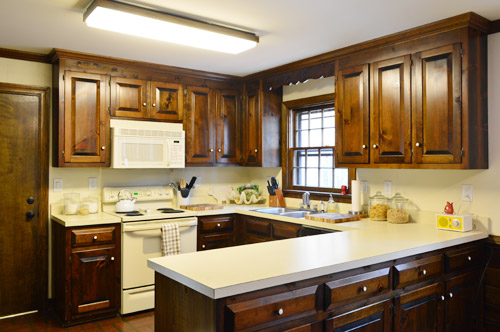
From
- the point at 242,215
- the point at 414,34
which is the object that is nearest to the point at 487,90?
the point at 414,34

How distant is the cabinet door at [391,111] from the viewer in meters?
3.15

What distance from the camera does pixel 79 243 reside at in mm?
3500

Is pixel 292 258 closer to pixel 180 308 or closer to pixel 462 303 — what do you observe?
pixel 180 308

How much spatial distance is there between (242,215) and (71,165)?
5.68 feet

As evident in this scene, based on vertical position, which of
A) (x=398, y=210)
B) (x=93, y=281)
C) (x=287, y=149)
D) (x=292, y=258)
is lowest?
(x=93, y=281)

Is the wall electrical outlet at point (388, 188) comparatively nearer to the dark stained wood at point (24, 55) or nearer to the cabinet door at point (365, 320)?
the cabinet door at point (365, 320)

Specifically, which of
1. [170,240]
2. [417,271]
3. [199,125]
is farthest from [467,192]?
[199,125]

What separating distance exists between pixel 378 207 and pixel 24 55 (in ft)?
11.4

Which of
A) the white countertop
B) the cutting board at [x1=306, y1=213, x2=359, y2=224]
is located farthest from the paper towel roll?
the white countertop

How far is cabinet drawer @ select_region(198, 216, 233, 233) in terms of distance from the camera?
416 centimetres

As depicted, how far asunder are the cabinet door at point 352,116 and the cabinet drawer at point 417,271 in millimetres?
1092

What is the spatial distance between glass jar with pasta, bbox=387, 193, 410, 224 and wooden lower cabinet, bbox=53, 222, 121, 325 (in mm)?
2367

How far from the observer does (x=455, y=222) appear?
9.62 ft

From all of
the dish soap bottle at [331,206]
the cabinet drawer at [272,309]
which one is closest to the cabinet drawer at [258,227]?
the dish soap bottle at [331,206]
